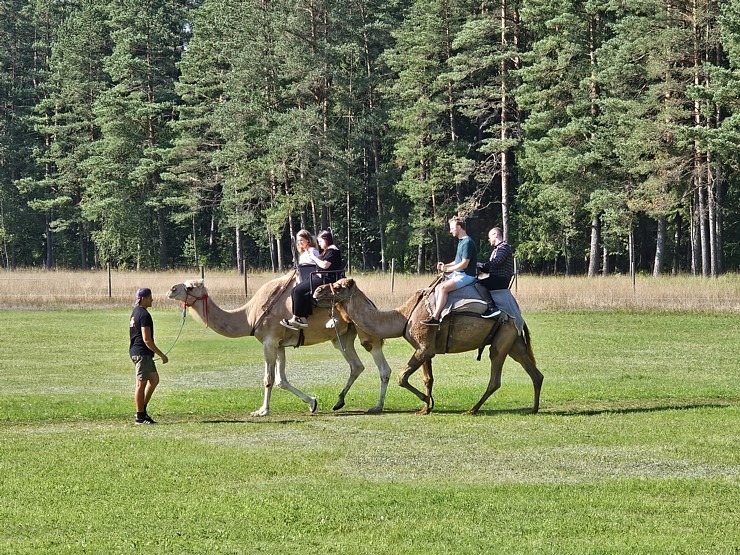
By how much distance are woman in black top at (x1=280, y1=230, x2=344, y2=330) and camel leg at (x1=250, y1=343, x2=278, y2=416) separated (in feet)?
1.48

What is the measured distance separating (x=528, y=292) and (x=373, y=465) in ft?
101

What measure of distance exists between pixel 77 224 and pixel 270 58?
26731 mm

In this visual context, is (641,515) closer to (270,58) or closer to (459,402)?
(459,402)

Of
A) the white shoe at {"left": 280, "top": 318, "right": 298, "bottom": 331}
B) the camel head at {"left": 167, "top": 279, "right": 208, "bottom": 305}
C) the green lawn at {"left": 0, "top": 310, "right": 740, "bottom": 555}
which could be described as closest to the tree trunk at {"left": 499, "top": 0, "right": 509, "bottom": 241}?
the green lawn at {"left": 0, "top": 310, "right": 740, "bottom": 555}

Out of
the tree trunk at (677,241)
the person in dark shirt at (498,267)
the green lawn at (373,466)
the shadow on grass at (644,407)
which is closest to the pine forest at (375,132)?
the tree trunk at (677,241)

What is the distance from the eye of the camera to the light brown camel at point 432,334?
17094mm

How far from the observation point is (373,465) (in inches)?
498

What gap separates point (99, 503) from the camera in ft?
35.3

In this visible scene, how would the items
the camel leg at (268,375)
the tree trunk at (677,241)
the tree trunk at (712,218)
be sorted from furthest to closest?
the tree trunk at (677,241) → the tree trunk at (712,218) → the camel leg at (268,375)

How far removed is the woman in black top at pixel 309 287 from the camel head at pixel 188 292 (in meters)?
1.26

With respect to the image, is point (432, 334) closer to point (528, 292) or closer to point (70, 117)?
point (528, 292)

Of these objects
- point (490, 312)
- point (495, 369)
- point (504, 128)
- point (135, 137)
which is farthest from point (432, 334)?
point (135, 137)

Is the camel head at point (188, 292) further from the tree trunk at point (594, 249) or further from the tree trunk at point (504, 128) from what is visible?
the tree trunk at point (504, 128)

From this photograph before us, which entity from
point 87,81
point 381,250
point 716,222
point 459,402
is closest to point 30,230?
point 87,81
